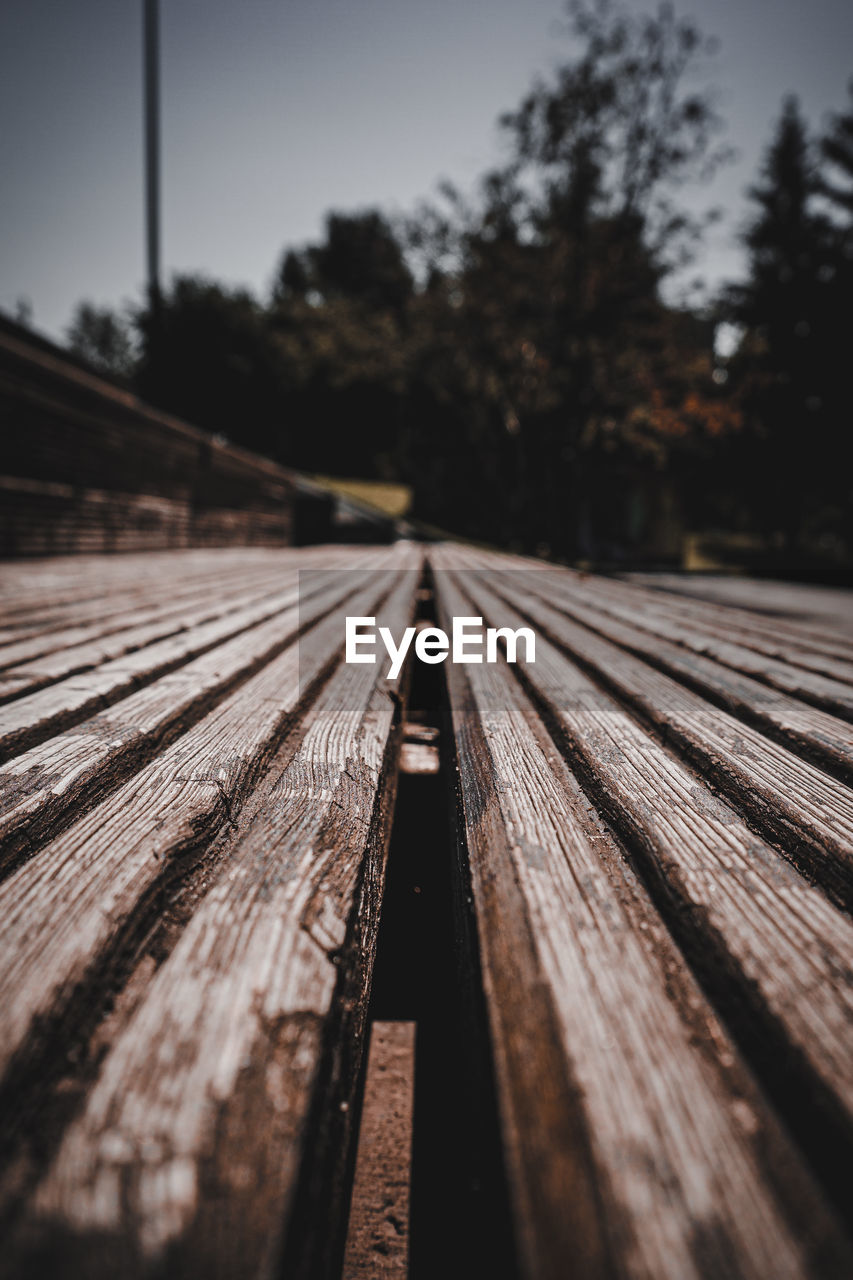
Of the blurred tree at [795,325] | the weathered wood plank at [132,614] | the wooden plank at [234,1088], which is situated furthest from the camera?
the blurred tree at [795,325]

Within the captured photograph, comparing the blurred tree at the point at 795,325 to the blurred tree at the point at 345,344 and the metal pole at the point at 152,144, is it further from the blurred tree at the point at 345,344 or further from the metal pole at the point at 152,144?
the metal pole at the point at 152,144

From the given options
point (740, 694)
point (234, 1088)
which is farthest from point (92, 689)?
point (740, 694)

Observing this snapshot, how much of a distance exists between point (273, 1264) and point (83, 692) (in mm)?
1311

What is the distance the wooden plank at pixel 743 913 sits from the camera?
2.02 ft

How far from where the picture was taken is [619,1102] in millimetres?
564

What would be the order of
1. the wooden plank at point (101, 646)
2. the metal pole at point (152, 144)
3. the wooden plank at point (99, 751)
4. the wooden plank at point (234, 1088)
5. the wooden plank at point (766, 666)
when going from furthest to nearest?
the metal pole at point (152, 144)
the wooden plank at point (766, 666)
the wooden plank at point (101, 646)
the wooden plank at point (99, 751)
the wooden plank at point (234, 1088)

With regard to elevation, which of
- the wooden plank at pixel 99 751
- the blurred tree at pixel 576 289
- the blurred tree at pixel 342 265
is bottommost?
the wooden plank at pixel 99 751

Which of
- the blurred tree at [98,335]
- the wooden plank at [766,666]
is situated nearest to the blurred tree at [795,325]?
the wooden plank at [766,666]

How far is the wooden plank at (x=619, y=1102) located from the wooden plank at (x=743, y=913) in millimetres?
44

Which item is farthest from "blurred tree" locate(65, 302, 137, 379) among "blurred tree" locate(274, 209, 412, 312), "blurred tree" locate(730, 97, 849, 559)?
"blurred tree" locate(730, 97, 849, 559)

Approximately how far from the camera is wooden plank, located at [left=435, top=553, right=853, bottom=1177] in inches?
24.3

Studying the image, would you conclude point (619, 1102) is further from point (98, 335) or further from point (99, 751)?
point (98, 335)

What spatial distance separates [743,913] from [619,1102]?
339 millimetres

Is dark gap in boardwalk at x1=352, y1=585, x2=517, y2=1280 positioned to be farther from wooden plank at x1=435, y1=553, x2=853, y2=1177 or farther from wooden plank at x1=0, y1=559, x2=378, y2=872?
wooden plank at x1=0, y1=559, x2=378, y2=872
